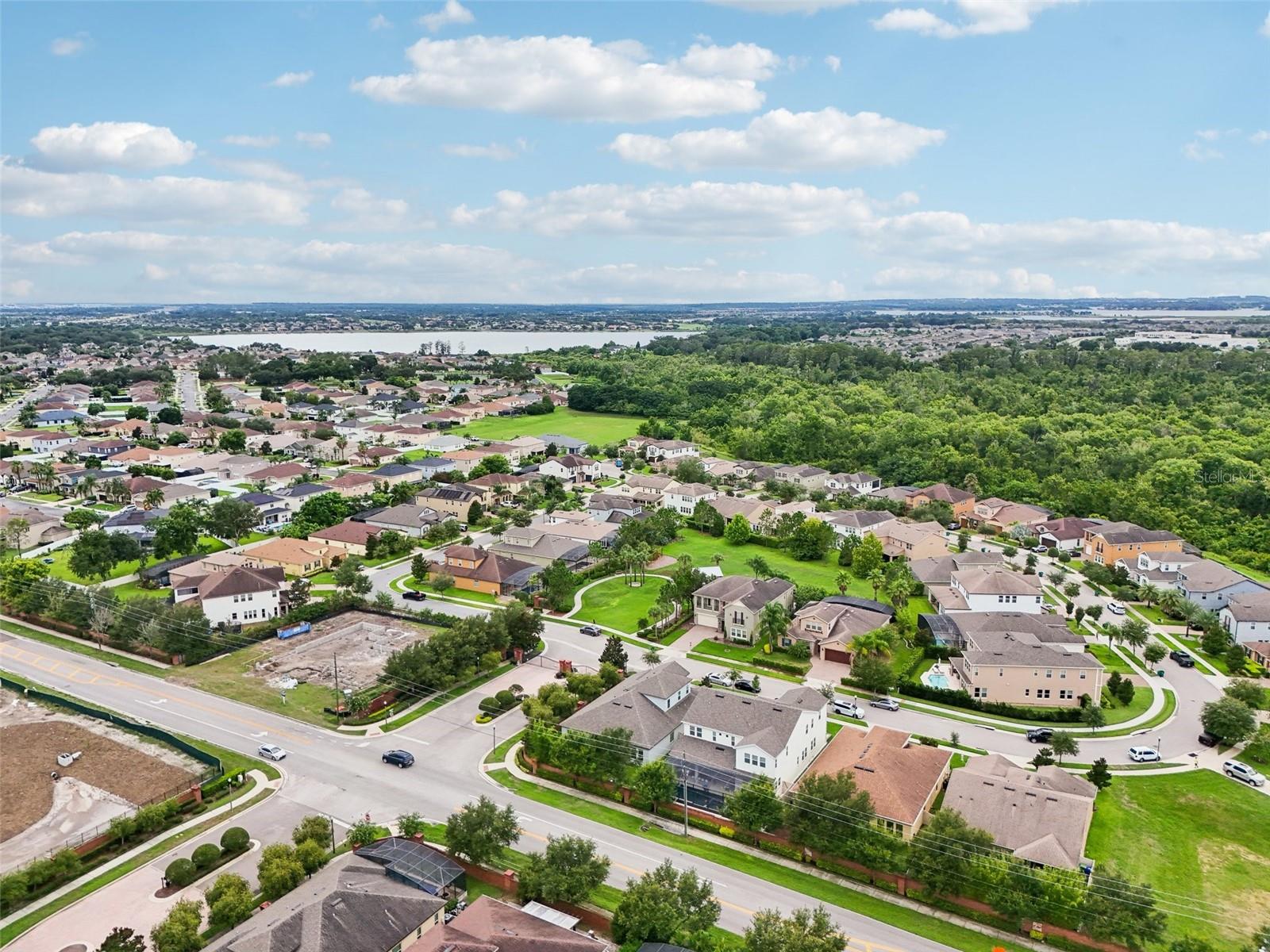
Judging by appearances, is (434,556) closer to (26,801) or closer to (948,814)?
(26,801)

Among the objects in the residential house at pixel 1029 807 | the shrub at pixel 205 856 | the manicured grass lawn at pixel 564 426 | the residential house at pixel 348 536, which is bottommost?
the shrub at pixel 205 856

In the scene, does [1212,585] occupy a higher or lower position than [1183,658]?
higher

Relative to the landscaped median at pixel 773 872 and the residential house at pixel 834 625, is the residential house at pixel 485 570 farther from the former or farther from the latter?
the landscaped median at pixel 773 872

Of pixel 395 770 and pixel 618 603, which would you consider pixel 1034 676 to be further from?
pixel 395 770

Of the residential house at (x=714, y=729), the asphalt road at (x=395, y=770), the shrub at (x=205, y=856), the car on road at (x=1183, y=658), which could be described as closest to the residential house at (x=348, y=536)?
the asphalt road at (x=395, y=770)

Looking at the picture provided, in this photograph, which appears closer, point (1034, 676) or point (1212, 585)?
point (1034, 676)

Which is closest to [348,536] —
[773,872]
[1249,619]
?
[773,872]

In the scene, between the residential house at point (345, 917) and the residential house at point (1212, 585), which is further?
the residential house at point (1212, 585)
